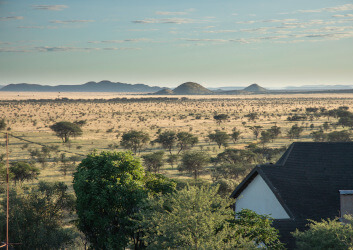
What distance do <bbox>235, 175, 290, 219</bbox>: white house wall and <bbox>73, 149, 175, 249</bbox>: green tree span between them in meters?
4.42

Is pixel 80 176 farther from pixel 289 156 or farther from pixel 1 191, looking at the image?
pixel 1 191

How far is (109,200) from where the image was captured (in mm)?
17797

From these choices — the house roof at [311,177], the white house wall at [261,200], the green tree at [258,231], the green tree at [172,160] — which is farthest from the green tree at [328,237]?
the green tree at [172,160]

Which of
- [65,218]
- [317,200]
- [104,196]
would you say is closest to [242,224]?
[317,200]

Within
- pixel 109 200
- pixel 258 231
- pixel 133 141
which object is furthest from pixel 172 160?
pixel 258 231

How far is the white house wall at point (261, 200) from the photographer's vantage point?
1540 cm

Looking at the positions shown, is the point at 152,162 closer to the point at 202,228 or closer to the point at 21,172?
the point at 21,172

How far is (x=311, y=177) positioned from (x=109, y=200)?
8.56m

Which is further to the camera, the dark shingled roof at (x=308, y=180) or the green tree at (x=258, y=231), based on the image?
the dark shingled roof at (x=308, y=180)

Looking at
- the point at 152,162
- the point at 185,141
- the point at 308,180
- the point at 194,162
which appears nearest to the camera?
the point at 308,180

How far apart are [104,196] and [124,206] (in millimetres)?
992

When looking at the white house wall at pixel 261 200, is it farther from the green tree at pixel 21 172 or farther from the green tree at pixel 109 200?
the green tree at pixel 21 172

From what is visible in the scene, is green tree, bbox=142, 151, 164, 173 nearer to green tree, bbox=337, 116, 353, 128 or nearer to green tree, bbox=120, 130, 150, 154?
green tree, bbox=120, 130, 150, 154

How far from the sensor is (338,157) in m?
16.4
